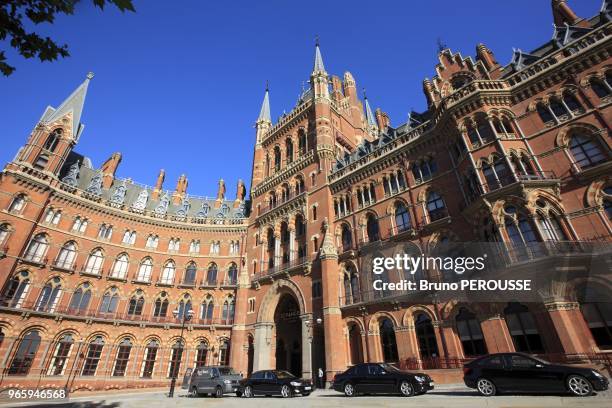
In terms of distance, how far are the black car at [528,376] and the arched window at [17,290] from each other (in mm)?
35424

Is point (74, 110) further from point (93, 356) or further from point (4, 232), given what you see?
point (93, 356)

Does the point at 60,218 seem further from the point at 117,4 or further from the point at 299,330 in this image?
the point at 117,4

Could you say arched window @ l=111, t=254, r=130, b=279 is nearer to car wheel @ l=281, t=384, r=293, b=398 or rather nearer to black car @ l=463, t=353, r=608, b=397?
car wheel @ l=281, t=384, r=293, b=398

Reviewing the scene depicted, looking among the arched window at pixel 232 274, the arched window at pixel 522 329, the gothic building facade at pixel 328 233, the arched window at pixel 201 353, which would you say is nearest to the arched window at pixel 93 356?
the gothic building facade at pixel 328 233

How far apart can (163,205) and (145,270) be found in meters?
9.45

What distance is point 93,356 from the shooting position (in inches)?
1148

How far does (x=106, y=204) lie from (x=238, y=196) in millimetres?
17047

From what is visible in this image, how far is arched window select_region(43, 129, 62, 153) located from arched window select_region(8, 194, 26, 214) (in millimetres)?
5892

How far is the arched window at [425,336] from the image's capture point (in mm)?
19922

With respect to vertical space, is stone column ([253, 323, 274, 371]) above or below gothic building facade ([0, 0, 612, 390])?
below

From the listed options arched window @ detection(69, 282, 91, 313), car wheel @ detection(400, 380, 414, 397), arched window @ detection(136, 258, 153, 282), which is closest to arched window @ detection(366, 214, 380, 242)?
car wheel @ detection(400, 380, 414, 397)

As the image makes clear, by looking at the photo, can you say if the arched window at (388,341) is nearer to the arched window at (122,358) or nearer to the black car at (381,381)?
the black car at (381,381)

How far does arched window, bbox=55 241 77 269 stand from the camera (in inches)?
1200

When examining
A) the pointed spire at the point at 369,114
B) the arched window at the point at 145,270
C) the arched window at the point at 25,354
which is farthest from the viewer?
the pointed spire at the point at 369,114
